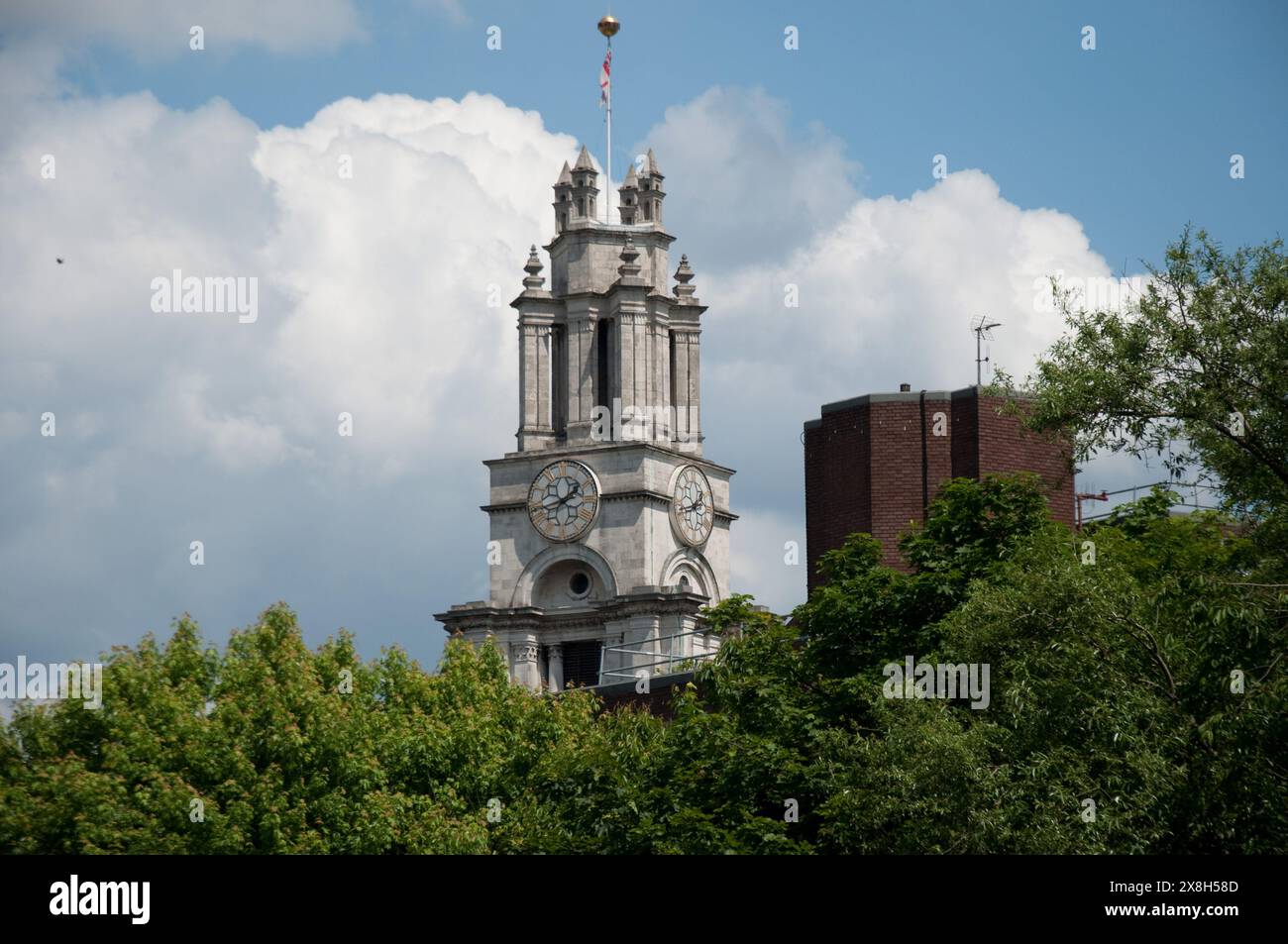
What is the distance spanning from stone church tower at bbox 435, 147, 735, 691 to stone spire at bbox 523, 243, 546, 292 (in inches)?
3.1

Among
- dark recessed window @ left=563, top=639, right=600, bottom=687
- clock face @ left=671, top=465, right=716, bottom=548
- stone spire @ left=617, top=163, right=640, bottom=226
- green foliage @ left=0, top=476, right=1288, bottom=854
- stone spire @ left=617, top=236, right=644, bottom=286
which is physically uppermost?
stone spire @ left=617, top=163, right=640, bottom=226

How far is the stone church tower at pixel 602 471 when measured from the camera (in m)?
106

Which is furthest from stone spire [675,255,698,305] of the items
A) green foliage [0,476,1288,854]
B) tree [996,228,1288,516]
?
tree [996,228,1288,516]

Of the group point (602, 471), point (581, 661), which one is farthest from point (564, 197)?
point (581, 661)

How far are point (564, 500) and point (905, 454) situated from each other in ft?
141

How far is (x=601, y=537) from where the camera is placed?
351 ft

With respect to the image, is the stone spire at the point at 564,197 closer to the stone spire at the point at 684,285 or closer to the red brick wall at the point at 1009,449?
the stone spire at the point at 684,285

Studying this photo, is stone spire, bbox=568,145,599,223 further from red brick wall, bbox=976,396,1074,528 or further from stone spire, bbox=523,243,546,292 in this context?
red brick wall, bbox=976,396,1074,528

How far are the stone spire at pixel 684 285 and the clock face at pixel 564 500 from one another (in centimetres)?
1170

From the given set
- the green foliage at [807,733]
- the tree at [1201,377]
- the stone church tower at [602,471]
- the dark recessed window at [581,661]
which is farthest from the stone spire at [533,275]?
the tree at [1201,377]

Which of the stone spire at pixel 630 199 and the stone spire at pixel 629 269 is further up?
the stone spire at pixel 630 199

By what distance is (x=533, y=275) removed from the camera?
4513 inches

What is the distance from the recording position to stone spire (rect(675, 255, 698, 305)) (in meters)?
116
